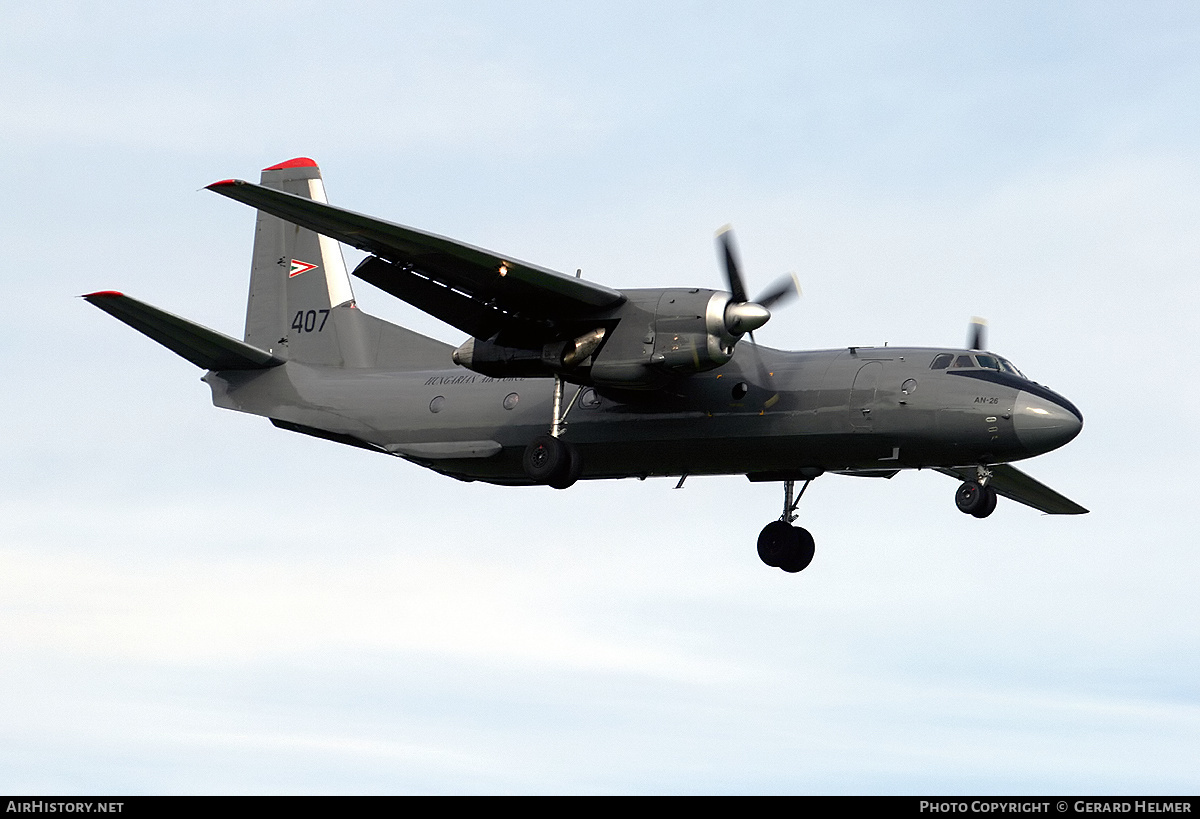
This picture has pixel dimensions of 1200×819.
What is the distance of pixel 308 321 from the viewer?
30.8 m

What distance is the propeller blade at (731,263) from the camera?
969 inches

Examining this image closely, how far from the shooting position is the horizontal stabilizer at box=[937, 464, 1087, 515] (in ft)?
94.5

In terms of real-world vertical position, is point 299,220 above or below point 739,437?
above

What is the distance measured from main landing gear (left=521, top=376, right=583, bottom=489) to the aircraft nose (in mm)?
6596

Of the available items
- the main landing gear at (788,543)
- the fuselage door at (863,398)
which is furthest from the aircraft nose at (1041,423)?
the main landing gear at (788,543)

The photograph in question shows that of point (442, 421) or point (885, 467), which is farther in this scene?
point (442, 421)

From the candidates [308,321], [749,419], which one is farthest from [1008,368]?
[308,321]

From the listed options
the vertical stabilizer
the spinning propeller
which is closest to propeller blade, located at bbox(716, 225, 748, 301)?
the spinning propeller

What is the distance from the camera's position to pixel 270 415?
29.3 m

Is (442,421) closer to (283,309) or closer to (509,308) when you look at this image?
(509,308)

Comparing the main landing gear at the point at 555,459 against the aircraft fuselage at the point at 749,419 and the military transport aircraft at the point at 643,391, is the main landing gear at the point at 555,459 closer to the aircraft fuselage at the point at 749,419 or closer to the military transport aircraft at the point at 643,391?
the military transport aircraft at the point at 643,391

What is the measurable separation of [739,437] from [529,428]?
143 inches
